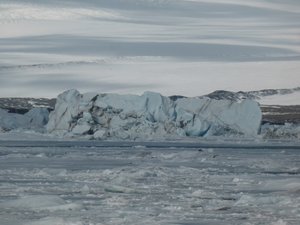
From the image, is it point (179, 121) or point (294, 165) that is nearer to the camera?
point (294, 165)

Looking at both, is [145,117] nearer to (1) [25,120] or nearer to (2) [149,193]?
(1) [25,120]

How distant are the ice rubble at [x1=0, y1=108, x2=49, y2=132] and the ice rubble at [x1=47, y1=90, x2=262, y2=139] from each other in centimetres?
509

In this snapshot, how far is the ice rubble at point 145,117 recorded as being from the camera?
36.2 metres

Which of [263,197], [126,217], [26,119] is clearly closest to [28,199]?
[126,217]

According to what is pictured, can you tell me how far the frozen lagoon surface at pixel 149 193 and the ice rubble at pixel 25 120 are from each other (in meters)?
21.4

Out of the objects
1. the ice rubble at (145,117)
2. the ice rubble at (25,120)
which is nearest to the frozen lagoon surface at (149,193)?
the ice rubble at (145,117)

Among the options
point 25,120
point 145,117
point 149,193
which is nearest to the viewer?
point 149,193

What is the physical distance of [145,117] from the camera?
3641 centimetres

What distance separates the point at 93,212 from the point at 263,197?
295cm

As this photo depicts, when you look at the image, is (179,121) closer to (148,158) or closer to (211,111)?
(211,111)

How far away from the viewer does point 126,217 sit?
9641 millimetres

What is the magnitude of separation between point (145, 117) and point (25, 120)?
32.5ft

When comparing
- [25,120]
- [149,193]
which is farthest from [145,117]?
[149,193]

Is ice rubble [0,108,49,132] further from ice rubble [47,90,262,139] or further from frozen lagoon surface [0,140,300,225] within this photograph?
frozen lagoon surface [0,140,300,225]
